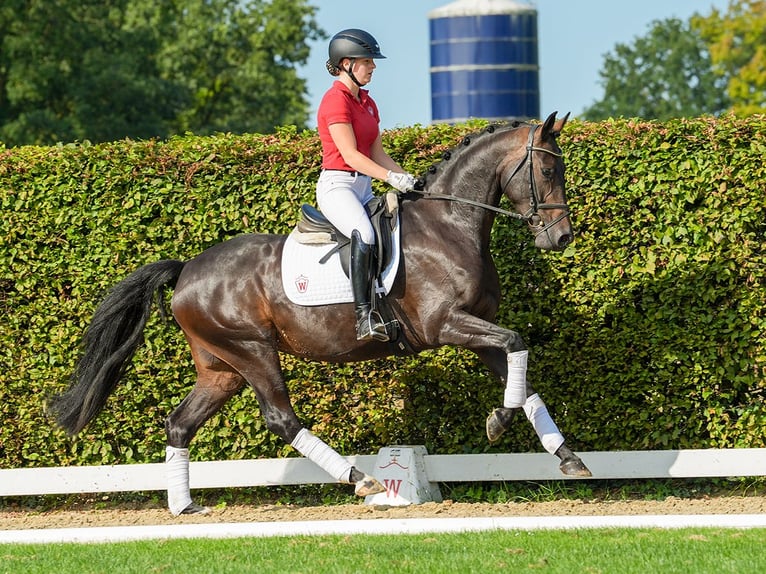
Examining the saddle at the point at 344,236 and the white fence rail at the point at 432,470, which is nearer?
the saddle at the point at 344,236

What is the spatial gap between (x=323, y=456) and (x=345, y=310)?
1.00 metres

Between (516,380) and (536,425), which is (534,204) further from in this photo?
(536,425)

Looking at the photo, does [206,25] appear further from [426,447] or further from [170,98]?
[426,447]

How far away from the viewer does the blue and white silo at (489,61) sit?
2111 inches

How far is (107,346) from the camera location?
29.5 feet

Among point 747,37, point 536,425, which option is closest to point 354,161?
point 536,425

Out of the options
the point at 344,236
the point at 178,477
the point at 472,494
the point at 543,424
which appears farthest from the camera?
the point at 472,494

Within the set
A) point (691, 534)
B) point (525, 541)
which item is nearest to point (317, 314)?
point (525, 541)

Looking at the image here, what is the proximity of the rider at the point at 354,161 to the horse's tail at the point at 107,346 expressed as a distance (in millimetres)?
1445

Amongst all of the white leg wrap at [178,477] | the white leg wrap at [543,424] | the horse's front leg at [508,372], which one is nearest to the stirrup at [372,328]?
the horse's front leg at [508,372]

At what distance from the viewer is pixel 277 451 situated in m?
9.89

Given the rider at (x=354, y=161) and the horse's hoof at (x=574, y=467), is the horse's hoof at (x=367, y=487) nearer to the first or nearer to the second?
the rider at (x=354, y=161)

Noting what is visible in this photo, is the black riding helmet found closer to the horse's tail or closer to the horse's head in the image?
the horse's head

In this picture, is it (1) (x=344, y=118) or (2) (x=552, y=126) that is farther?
(1) (x=344, y=118)
